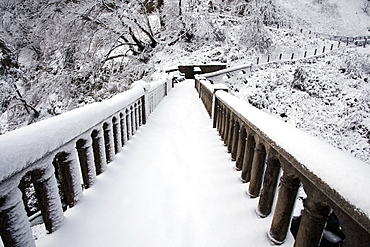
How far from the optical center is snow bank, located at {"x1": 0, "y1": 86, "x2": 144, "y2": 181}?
1.01 metres

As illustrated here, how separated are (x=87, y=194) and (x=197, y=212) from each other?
1103 millimetres

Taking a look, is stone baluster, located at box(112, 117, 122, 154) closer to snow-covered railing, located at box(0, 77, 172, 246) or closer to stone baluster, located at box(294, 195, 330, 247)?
snow-covered railing, located at box(0, 77, 172, 246)

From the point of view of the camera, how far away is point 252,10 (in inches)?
850

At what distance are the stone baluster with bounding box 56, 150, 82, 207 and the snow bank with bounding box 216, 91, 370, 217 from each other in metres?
1.60

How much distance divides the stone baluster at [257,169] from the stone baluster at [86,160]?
5.24ft

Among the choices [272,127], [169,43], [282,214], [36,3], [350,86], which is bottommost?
[350,86]

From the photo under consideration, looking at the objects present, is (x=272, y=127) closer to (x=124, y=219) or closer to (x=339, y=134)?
(x=124, y=219)

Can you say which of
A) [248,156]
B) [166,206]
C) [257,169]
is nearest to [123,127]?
[166,206]

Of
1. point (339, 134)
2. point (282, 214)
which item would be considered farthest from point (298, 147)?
point (339, 134)

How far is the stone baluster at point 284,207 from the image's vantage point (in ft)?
4.01

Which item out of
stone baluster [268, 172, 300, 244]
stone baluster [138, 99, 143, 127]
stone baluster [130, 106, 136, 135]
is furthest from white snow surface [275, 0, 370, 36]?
stone baluster [268, 172, 300, 244]

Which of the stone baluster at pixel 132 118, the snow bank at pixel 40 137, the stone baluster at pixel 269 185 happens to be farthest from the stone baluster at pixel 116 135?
the stone baluster at pixel 269 185

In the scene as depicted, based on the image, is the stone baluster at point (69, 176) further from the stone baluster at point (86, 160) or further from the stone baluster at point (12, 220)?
the stone baluster at point (12, 220)

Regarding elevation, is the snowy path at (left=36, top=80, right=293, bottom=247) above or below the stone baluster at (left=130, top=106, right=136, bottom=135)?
below
